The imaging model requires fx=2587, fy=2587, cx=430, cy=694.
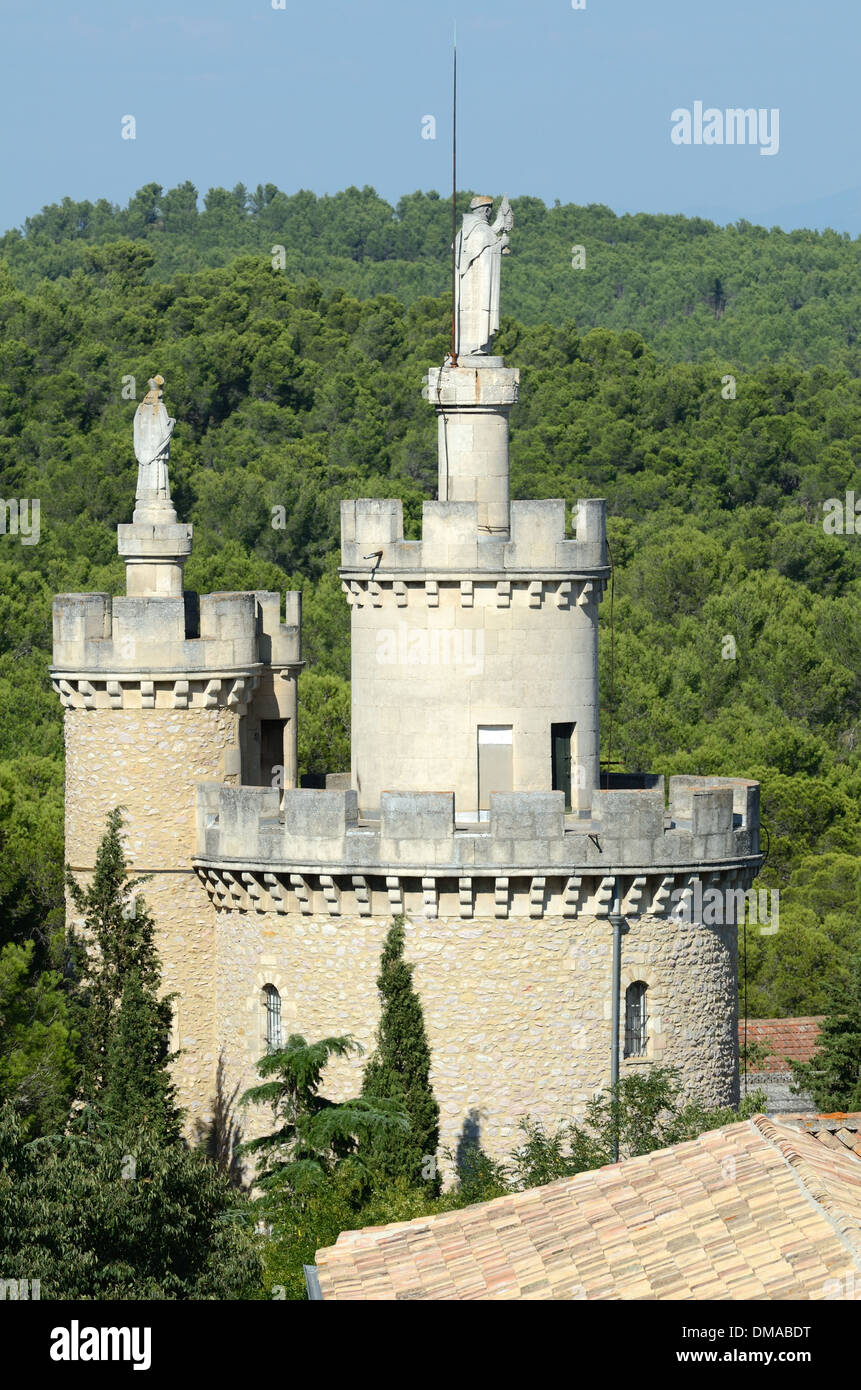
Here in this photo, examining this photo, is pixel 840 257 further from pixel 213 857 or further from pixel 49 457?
pixel 213 857

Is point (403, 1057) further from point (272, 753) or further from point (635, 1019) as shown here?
point (272, 753)

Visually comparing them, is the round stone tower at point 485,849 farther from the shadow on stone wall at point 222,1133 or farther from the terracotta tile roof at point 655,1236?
the terracotta tile roof at point 655,1236

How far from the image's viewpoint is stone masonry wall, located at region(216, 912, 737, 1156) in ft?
92.5

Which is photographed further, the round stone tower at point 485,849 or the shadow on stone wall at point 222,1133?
the shadow on stone wall at point 222,1133

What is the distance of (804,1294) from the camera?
16.3 m

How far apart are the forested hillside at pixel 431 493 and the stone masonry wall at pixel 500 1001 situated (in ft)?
25.0

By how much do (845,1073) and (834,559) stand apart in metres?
46.8

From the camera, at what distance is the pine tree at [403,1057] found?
27.6 meters

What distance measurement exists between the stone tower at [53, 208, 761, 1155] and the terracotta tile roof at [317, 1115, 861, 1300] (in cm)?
807

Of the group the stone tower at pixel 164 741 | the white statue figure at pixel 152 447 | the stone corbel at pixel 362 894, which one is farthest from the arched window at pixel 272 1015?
the white statue figure at pixel 152 447

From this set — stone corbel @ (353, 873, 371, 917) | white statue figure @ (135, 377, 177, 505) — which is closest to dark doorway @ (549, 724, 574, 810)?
stone corbel @ (353, 873, 371, 917)

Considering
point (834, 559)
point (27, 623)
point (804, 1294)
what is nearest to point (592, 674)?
point (804, 1294)

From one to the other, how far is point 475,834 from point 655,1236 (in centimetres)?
1062
